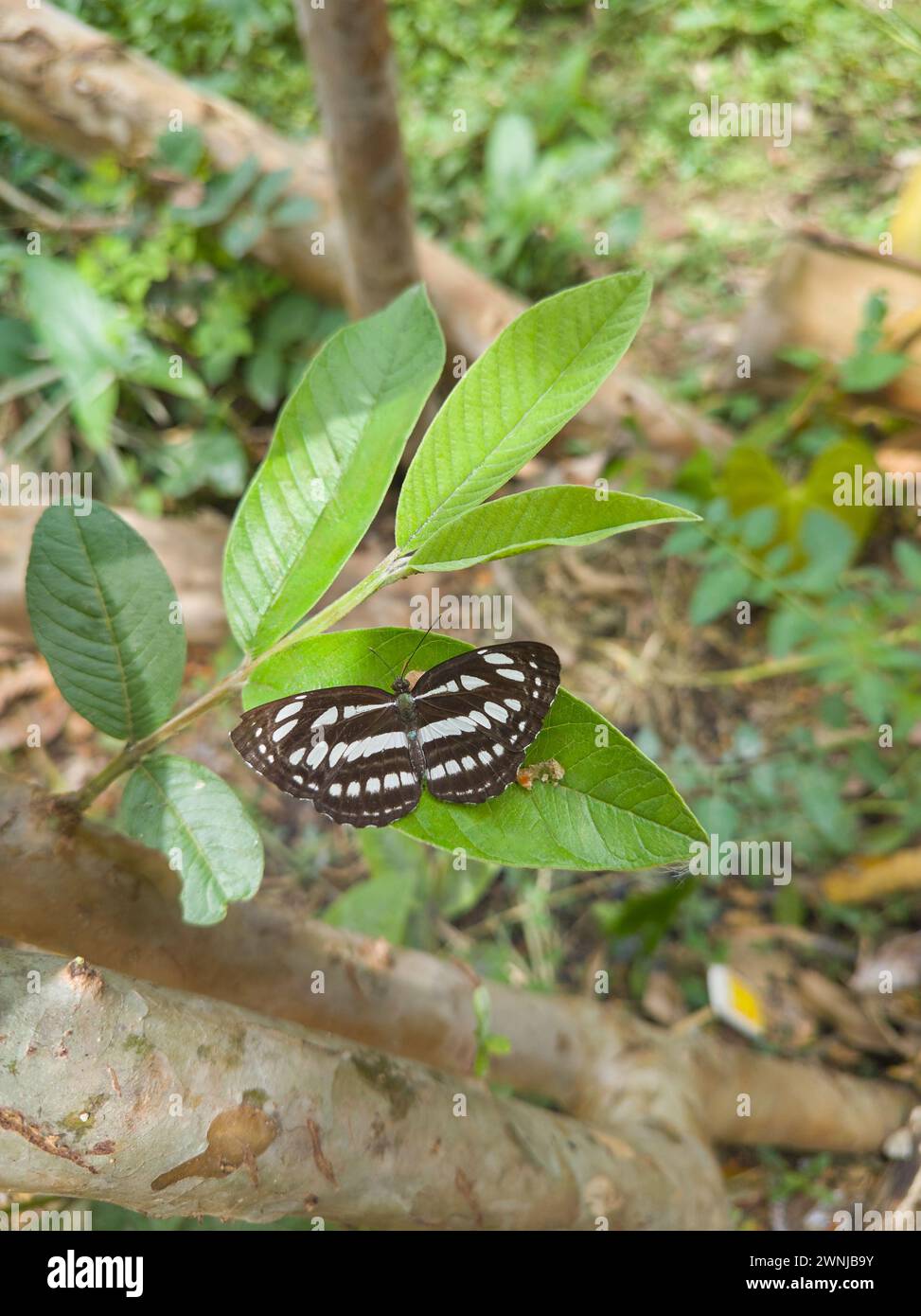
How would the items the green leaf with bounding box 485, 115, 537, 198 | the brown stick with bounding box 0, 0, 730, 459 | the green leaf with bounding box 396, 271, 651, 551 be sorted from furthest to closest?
the green leaf with bounding box 485, 115, 537, 198 → the brown stick with bounding box 0, 0, 730, 459 → the green leaf with bounding box 396, 271, 651, 551

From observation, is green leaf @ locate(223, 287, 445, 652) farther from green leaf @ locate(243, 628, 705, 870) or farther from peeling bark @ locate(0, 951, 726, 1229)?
peeling bark @ locate(0, 951, 726, 1229)

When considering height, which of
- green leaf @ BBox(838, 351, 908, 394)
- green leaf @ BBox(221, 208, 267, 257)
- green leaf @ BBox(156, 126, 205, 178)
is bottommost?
green leaf @ BBox(838, 351, 908, 394)

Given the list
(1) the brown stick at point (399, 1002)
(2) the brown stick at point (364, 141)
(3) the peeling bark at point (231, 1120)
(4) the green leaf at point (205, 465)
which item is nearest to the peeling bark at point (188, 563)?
(4) the green leaf at point (205, 465)

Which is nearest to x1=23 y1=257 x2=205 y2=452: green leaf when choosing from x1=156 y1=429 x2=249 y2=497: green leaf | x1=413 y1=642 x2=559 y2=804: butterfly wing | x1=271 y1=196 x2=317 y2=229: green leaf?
x1=156 y1=429 x2=249 y2=497: green leaf

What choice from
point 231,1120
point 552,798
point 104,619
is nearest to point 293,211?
point 104,619

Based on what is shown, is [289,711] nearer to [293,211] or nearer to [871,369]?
[293,211]
